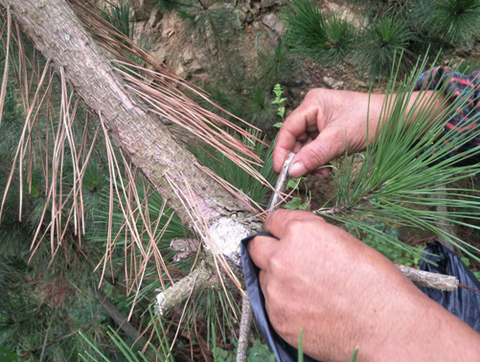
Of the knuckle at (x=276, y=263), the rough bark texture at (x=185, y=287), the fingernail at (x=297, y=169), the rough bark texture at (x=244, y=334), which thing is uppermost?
the fingernail at (x=297, y=169)

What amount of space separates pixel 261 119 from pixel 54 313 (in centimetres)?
128

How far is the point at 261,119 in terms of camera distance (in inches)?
69.4

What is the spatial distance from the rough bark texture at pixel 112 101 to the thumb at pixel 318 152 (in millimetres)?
250

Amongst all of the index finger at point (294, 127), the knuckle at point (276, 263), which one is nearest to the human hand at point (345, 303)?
the knuckle at point (276, 263)

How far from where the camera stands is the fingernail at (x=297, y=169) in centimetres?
Result: 76

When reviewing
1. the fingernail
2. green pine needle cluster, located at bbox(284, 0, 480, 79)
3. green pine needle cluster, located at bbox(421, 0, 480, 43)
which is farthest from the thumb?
green pine needle cluster, located at bbox(421, 0, 480, 43)

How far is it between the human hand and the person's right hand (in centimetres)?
29

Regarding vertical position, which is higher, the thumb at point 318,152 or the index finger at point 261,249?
the thumb at point 318,152

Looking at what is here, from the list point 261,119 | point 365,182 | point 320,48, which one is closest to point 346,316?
point 365,182

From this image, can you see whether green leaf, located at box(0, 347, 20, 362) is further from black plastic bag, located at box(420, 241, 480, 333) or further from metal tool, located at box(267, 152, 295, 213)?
black plastic bag, located at box(420, 241, 480, 333)

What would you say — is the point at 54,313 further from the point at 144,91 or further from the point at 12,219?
the point at 144,91

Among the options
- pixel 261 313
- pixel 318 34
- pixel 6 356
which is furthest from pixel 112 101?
pixel 318 34

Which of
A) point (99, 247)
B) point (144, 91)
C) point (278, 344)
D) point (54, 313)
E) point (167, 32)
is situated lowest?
point (54, 313)

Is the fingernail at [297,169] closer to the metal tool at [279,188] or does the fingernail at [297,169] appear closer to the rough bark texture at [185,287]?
the metal tool at [279,188]
